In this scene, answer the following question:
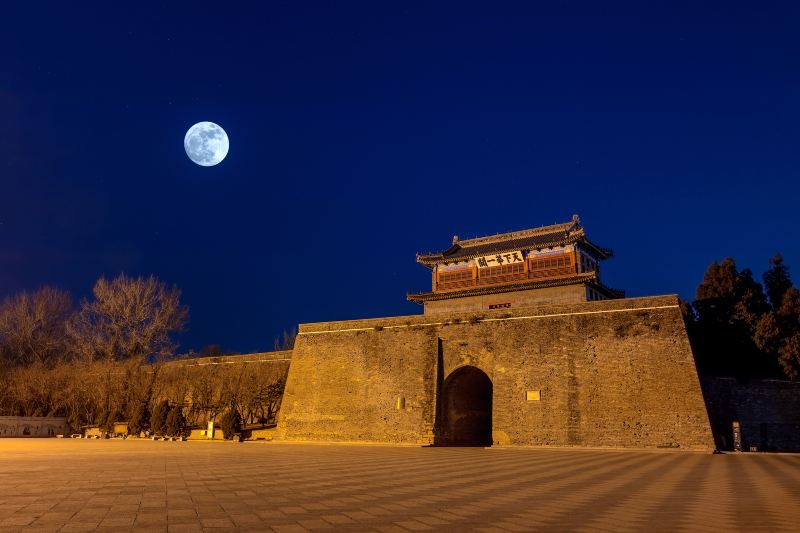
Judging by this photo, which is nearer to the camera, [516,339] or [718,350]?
[516,339]

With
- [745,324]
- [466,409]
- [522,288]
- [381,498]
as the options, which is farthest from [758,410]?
[381,498]

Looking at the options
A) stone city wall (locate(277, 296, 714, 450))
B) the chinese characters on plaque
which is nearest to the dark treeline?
stone city wall (locate(277, 296, 714, 450))

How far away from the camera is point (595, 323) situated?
68.8ft

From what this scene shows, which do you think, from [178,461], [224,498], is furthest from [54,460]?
[224,498]

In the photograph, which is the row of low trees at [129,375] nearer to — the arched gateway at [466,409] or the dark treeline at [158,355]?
the dark treeline at [158,355]

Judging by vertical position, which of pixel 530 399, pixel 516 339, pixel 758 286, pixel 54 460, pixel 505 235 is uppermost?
pixel 505 235

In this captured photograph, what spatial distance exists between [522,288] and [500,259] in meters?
2.44

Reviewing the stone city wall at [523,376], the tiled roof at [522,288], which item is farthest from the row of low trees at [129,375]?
the tiled roof at [522,288]

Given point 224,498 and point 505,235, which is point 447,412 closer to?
point 505,235

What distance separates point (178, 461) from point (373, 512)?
7.85m

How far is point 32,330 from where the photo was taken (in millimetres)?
35250

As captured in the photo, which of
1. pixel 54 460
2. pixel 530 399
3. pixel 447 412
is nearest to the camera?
pixel 54 460

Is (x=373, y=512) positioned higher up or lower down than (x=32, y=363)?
lower down

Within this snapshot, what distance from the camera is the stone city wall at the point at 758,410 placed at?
70.2 ft
